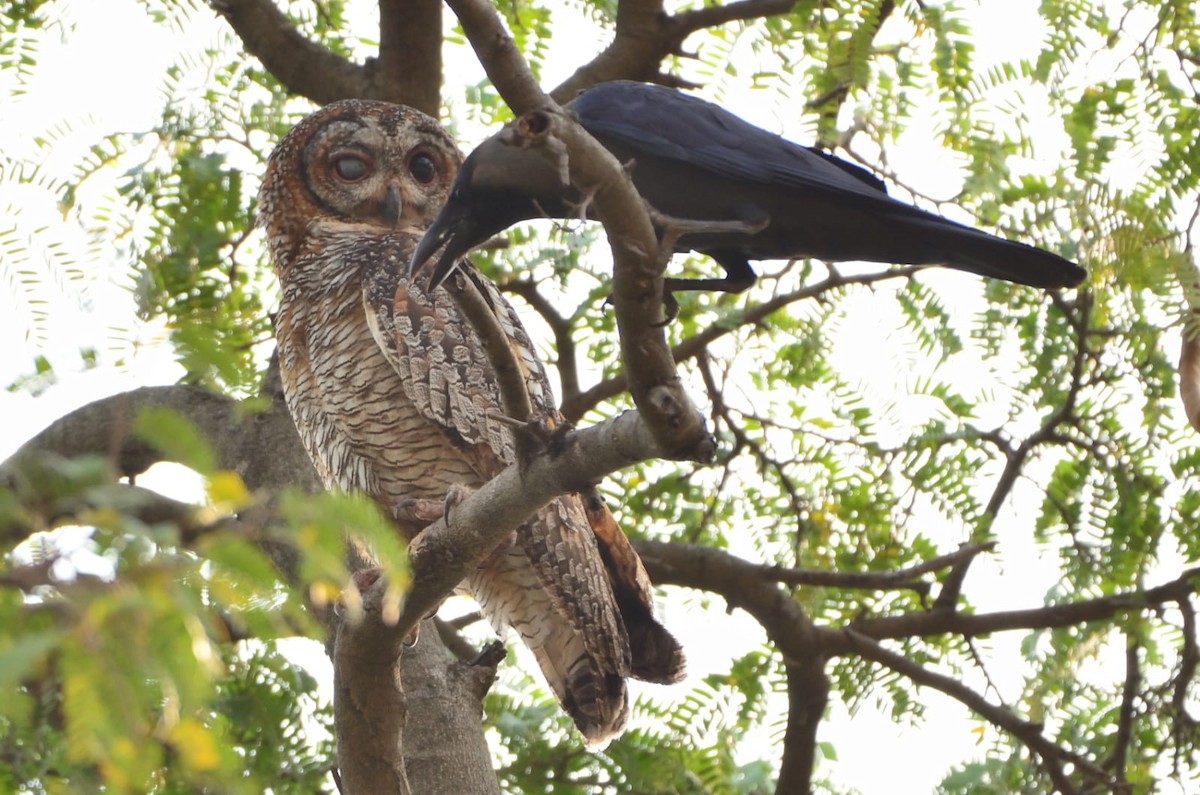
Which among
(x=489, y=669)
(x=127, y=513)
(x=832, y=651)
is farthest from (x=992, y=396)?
(x=127, y=513)

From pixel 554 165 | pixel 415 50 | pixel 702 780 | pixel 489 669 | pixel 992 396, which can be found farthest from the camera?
pixel 415 50

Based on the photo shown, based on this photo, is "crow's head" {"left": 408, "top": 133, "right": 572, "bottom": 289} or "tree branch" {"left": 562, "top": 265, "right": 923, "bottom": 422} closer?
"crow's head" {"left": 408, "top": 133, "right": 572, "bottom": 289}

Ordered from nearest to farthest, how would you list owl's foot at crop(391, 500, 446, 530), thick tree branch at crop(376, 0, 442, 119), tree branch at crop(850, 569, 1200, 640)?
owl's foot at crop(391, 500, 446, 530)
tree branch at crop(850, 569, 1200, 640)
thick tree branch at crop(376, 0, 442, 119)

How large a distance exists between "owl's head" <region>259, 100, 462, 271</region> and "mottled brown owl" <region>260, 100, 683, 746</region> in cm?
34

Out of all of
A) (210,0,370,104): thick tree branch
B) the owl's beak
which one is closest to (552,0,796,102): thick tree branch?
the owl's beak

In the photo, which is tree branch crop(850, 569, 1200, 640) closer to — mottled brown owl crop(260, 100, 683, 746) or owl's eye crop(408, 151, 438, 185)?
mottled brown owl crop(260, 100, 683, 746)

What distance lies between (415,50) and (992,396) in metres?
2.19

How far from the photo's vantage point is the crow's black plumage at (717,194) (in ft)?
8.66

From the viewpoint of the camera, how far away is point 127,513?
1.21 m

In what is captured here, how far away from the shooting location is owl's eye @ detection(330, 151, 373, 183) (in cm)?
427

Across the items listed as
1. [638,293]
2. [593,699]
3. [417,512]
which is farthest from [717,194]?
[593,699]

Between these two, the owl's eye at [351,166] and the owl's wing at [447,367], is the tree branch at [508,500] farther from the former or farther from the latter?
the owl's eye at [351,166]

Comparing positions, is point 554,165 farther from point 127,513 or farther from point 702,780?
point 702,780

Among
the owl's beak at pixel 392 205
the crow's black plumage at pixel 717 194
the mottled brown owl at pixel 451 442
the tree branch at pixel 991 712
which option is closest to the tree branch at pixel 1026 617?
the tree branch at pixel 991 712
